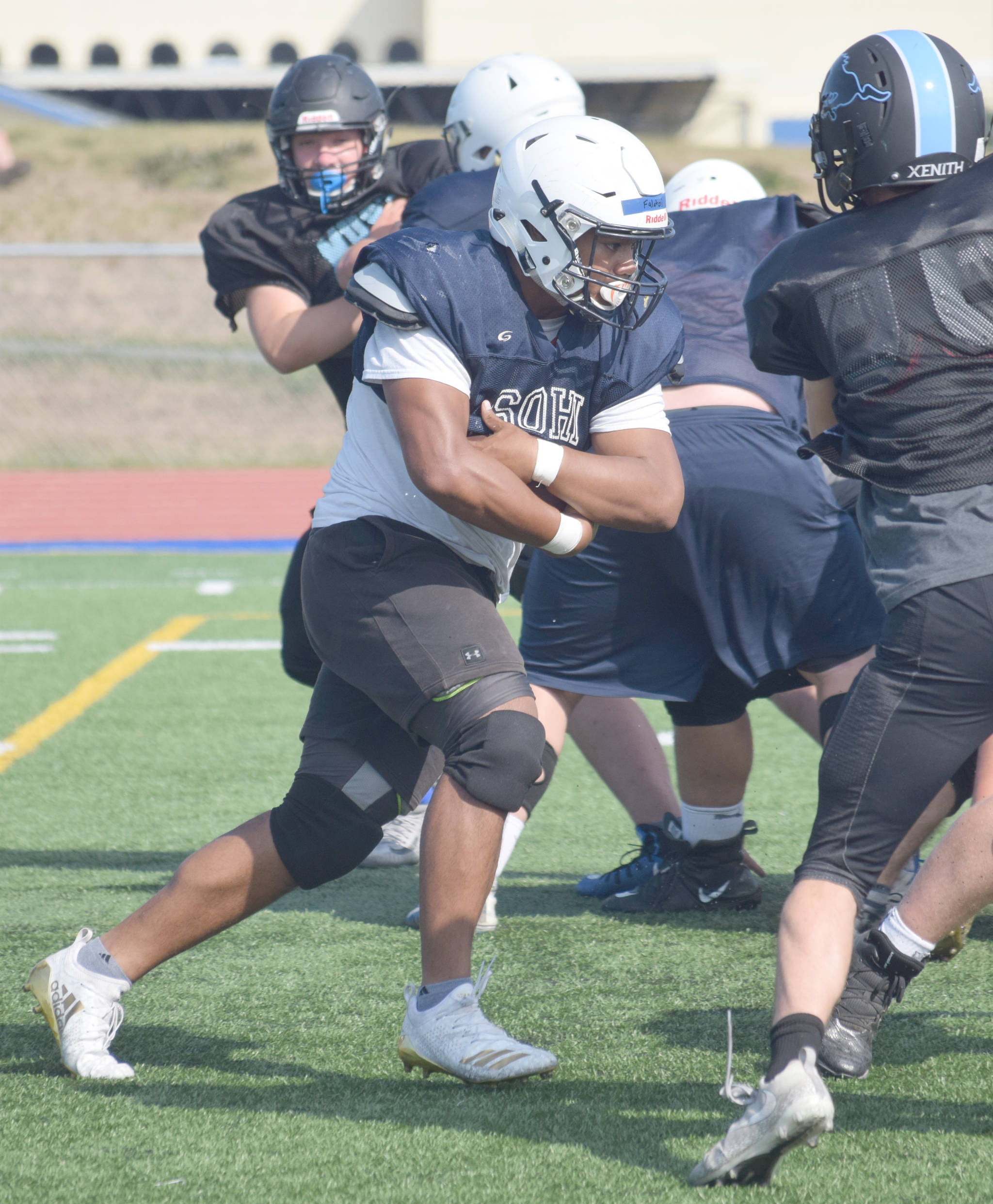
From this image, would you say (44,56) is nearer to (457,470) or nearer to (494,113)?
(494,113)

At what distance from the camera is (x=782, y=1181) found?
204 centimetres

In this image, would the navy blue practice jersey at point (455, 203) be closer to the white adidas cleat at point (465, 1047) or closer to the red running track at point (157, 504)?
the white adidas cleat at point (465, 1047)

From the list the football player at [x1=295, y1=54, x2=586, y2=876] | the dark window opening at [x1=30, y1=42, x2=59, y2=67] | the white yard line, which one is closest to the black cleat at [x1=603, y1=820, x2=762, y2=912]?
the football player at [x1=295, y1=54, x2=586, y2=876]

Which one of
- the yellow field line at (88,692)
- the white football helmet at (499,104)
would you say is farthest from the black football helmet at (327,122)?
the yellow field line at (88,692)

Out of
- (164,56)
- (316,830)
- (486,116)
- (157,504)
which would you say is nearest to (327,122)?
(486,116)

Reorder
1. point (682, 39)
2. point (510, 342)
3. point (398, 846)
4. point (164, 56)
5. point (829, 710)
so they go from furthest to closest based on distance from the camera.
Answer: point (164, 56)
point (682, 39)
point (398, 846)
point (829, 710)
point (510, 342)

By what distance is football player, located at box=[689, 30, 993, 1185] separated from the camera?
217cm

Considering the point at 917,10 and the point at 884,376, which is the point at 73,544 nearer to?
the point at 884,376

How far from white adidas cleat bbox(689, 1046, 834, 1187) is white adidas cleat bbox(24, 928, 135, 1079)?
1085 mm

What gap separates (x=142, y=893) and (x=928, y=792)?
2.14 m

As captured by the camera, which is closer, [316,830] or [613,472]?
[613,472]

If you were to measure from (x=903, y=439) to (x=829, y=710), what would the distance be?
39.4 inches

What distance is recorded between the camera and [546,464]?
237 cm

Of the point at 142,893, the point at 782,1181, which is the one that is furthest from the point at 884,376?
the point at 142,893
